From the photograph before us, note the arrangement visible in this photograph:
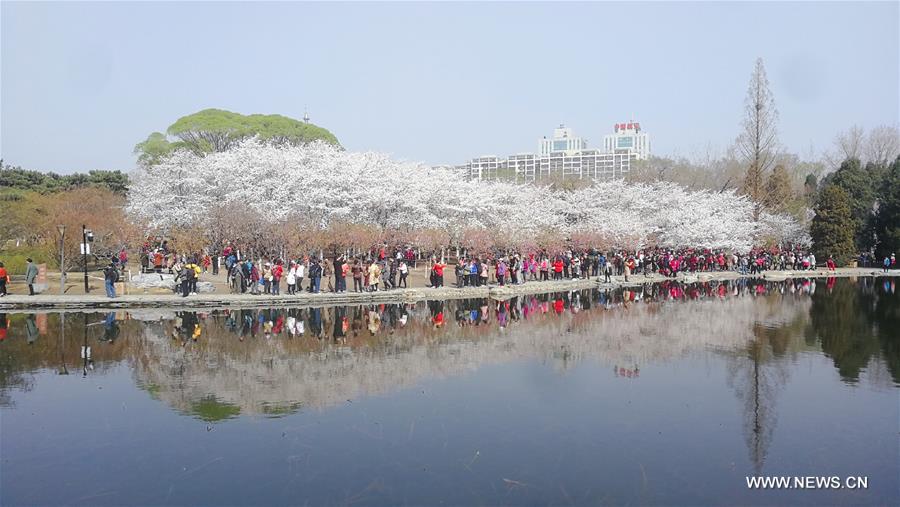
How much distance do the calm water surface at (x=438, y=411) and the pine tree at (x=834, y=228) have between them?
26120mm

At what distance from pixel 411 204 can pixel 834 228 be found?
27.1 metres

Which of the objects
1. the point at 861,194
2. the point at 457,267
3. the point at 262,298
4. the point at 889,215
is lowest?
the point at 262,298

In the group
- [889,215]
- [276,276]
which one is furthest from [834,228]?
[276,276]

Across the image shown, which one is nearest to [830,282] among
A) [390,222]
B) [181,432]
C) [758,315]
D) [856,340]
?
[758,315]

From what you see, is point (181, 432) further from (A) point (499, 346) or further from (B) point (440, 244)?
(B) point (440, 244)

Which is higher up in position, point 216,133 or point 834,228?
point 216,133

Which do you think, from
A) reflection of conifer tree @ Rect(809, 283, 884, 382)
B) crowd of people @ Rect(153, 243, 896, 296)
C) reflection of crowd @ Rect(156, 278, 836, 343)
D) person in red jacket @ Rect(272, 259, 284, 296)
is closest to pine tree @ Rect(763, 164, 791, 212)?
crowd of people @ Rect(153, 243, 896, 296)

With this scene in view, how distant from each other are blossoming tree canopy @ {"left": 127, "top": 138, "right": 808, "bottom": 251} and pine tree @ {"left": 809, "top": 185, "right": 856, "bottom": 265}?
3.70 metres

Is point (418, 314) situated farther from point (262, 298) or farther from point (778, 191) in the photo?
point (778, 191)

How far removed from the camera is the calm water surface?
830cm

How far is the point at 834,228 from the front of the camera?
1702 inches

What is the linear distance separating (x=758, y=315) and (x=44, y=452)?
66.7 feet

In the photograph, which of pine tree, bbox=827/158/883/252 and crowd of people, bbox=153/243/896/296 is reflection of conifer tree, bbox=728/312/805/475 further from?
pine tree, bbox=827/158/883/252

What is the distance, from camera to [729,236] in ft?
145
